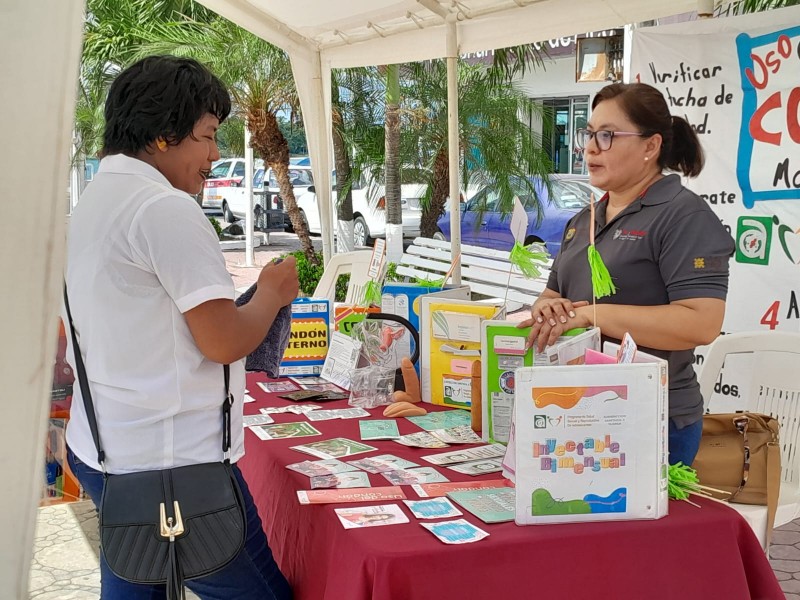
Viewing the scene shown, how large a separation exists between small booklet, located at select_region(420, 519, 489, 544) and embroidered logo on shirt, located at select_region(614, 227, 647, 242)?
0.85 m

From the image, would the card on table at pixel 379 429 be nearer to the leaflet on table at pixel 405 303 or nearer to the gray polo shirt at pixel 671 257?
the leaflet on table at pixel 405 303

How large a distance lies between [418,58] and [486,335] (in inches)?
125

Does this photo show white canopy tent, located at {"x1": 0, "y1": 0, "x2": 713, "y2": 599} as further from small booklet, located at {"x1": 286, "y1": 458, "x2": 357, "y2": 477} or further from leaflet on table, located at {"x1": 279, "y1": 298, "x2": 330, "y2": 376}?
leaflet on table, located at {"x1": 279, "y1": 298, "x2": 330, "y2": 376}

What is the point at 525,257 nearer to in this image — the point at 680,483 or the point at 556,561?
the point at 680,483

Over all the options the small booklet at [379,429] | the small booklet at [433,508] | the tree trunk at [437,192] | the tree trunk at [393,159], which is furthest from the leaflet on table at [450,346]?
the tree trunk at [437,192]

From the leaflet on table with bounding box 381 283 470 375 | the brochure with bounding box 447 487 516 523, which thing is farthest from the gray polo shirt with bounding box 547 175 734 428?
the leaflet on table with bounding box 381 283 470 375

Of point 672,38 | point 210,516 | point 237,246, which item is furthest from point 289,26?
point 237,246

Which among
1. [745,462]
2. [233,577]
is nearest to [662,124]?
[745,462]

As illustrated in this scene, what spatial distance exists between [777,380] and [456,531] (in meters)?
1.78

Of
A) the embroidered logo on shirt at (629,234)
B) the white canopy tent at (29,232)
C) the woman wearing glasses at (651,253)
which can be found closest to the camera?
the white canopy tent at (29,232)

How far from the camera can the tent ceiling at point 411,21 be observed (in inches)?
150

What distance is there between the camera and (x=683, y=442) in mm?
1921

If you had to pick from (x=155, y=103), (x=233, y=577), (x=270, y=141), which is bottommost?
(x=233, y=577)

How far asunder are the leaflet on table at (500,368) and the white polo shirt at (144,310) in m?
0.78
